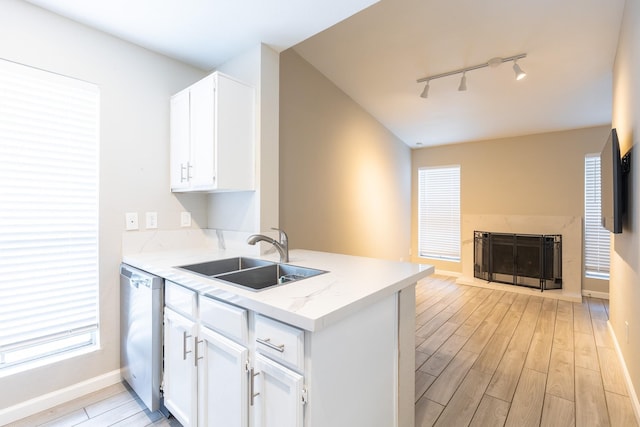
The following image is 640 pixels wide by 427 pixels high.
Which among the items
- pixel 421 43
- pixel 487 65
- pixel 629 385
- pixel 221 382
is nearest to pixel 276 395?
pixel 221 382

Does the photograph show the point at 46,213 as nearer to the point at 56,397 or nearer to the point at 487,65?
the point at 56,397

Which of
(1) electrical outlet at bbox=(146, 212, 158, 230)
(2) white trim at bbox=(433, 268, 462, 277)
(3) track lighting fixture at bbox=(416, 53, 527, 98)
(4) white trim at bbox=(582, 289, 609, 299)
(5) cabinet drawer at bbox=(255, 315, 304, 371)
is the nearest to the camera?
(5) cabinet drawer at bbox=(255, 315, 304, 371)

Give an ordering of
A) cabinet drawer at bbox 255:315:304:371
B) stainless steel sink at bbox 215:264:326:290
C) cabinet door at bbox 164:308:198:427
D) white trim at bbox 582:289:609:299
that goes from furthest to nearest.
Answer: white trim at bbox 582:289:609:299 < stainless steel sink at bbox 215:264:326:290 < cabinet door at bbox 164:308:198:427 < cabinet drawer at bbox 255:315:304:371

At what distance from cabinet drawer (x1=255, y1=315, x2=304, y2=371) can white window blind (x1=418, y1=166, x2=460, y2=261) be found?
17.5 feet

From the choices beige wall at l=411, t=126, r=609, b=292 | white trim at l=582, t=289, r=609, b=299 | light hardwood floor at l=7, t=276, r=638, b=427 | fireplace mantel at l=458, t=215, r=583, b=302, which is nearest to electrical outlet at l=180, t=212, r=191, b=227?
light hardwood floor at l=7, t=276, r=638, b=427

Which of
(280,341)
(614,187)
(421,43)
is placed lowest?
(280,341)

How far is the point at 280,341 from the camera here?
3.67 feet

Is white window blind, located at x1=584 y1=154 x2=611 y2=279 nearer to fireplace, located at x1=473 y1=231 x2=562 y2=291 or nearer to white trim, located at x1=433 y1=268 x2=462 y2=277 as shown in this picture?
fireplace, located at x1=473 y1=231 x2=562 y2=291

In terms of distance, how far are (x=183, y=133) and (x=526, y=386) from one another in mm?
3248

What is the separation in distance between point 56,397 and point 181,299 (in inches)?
48.4

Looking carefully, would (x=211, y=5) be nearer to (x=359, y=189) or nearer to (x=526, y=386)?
(x=359, y=189)

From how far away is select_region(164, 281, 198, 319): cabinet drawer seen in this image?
61.6 inches

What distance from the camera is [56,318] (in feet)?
6.45

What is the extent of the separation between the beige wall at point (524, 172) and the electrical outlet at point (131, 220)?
5.11 metres
